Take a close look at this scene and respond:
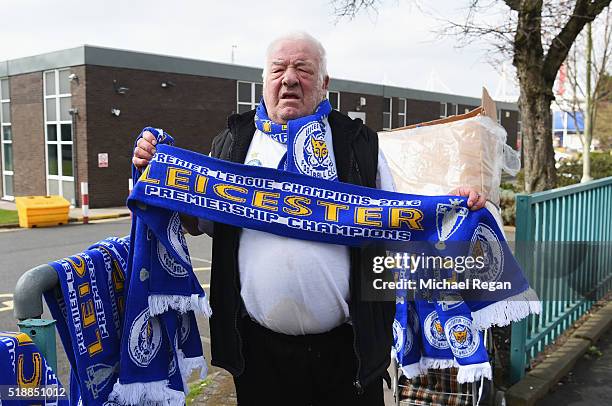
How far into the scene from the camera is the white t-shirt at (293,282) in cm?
228

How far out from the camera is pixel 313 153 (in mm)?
2398

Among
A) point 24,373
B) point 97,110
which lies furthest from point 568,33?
point 97,110

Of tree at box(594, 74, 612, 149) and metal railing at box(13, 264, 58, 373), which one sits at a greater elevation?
tree at box(594, 74, 612, 149)

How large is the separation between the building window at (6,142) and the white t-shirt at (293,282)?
953 inches

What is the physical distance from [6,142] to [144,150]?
24.5 metres

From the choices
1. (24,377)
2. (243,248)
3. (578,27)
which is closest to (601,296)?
(578,27)

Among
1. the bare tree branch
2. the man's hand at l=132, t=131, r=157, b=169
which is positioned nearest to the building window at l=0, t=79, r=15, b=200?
the bare tree branch

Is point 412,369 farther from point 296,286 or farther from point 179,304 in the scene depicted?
point 179,304

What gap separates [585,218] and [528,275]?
1608 mm

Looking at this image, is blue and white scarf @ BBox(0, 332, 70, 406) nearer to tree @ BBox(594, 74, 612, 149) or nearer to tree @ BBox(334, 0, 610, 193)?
tree @ BBox(334, 0, 610, 193)

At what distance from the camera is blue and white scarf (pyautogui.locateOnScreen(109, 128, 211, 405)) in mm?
2270

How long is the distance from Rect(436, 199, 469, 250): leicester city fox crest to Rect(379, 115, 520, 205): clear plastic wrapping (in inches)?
38.4

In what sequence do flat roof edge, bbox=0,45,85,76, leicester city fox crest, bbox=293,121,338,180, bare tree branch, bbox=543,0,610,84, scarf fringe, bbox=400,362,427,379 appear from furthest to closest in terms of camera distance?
flat roof edge, bbox=0,45,85,76 → bare tree branch, bbox=543,0,610,84 → scarf fringe, bbox=400,362,427,379 → leicester city fox crest, bbox=293,121,338,180
